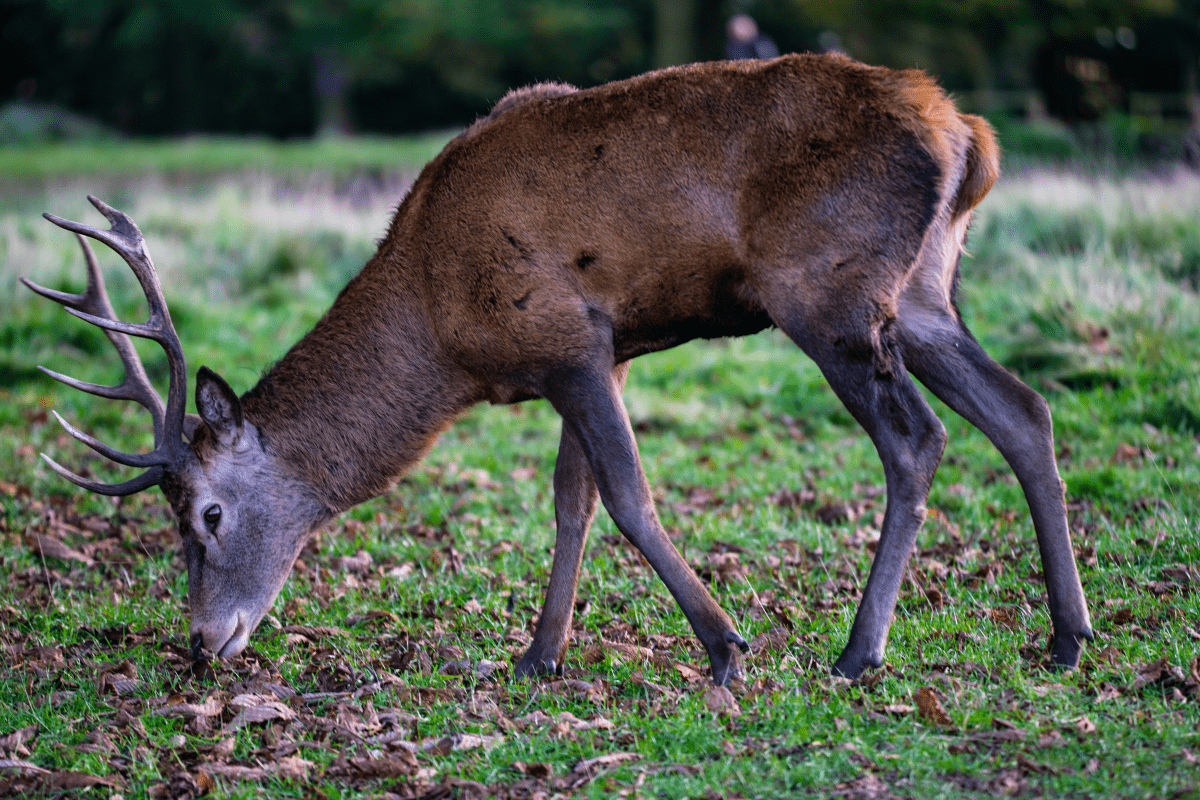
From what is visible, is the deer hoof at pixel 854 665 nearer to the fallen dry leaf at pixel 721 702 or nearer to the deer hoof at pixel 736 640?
the deer hoof at pixel 736 640

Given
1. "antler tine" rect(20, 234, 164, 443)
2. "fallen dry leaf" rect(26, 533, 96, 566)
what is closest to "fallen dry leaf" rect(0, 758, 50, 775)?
"antler tine" rect(20, 234, 164, 443)

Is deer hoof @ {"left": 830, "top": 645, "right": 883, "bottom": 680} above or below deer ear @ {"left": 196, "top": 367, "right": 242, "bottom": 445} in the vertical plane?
below

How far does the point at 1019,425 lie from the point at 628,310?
58.3 inches

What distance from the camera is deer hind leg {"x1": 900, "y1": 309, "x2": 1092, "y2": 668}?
161 inches

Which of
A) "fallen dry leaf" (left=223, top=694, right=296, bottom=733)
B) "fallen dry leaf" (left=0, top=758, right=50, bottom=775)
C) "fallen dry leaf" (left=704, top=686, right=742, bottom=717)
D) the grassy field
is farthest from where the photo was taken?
"fallen dry leaf" (left=223, top=694, right=296, bottom=733)

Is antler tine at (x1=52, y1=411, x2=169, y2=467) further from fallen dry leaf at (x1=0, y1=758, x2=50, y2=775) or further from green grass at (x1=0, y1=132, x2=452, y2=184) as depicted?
green grass at (x1=0, y1=132, x2=452, y2=184)

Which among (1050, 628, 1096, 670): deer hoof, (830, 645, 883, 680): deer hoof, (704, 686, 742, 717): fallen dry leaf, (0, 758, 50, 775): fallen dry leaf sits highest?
(0, 758, 50, 775): fallen dry leaf

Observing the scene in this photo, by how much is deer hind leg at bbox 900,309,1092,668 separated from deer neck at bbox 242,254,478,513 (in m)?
1.79

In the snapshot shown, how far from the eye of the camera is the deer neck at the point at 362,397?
15.0 feet

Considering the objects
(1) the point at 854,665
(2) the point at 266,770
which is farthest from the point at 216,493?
(1) the point at 854,665

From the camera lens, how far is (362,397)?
15.3 ft

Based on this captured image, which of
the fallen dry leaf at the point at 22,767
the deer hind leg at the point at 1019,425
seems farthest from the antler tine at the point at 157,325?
the deer hind leg at the point at 1019,425

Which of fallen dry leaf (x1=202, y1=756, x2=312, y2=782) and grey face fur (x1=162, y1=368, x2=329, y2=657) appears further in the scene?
grey face fur (x1=162, y1=368, x2=329, y2=657)

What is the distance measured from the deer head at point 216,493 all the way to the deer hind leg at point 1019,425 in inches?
100
